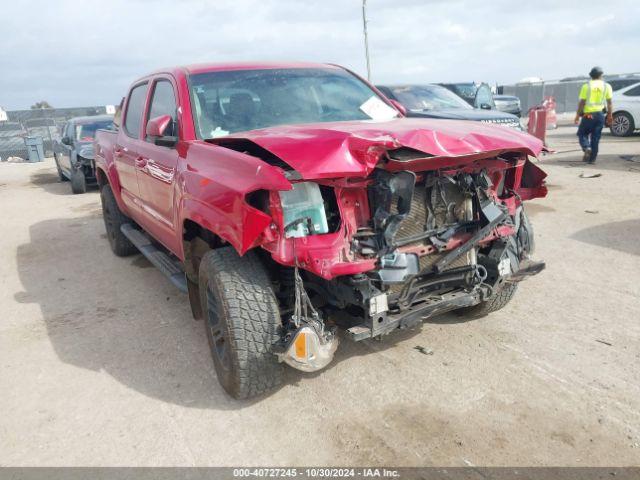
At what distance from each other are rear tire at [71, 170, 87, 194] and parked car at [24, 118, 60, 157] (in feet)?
42.8

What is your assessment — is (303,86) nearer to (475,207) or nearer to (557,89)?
(475,207)

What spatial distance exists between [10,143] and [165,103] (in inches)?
850

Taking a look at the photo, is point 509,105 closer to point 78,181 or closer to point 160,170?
point 78,181

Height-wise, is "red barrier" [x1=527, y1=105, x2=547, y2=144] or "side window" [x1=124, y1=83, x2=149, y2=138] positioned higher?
"side window" [x1=124, y1=83, x2=149, y2=138]

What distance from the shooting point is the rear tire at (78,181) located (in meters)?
11.2

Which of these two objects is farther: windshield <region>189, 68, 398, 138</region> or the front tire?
the front tire

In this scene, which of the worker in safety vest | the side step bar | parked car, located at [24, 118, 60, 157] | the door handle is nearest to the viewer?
the side step bar

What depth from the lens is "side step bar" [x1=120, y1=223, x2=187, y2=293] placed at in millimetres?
3858

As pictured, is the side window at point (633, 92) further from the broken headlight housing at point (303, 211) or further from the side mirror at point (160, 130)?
the broken headlight housing at point (303, 211)

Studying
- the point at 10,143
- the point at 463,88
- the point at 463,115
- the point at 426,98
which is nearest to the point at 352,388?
the point at 463,115

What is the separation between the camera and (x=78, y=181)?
11289 mm

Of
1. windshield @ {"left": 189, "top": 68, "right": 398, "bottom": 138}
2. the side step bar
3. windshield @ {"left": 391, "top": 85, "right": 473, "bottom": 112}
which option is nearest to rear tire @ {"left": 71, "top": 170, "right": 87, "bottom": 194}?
the side step bar

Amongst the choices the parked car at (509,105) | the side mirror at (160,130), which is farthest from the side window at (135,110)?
the parked car at (509,105)

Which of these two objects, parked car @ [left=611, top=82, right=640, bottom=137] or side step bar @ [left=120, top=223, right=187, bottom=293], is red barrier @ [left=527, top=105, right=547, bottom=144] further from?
side step bar @ [left=120, top=223, right=187, bottom=293]
